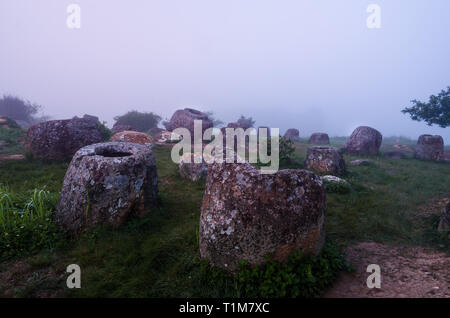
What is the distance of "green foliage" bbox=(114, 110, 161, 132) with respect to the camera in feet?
97.6

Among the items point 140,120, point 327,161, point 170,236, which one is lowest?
point 170,236

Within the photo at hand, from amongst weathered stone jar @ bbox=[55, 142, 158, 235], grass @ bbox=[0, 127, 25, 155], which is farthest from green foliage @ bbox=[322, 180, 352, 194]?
grass @ bbox=[0, 127, 25, 155]

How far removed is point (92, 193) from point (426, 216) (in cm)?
726

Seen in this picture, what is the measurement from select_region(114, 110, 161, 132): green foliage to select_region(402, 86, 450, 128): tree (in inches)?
1070

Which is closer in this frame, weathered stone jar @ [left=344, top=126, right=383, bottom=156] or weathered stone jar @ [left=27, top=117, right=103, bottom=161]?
weathered stone jar @ [left=27, top=117, right=103, bottom=161]

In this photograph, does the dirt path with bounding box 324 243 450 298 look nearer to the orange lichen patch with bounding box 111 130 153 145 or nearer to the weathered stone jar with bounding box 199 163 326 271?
the weathered stone jar with bounding box 199 163 326 271

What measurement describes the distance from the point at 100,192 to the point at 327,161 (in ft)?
26.1

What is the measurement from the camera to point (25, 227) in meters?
4.07

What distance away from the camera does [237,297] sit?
9.64ft

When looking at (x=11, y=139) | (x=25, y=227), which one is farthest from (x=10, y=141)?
(x=25, y=227)

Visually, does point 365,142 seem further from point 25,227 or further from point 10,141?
point 10,141

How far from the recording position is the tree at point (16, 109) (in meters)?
31.0
